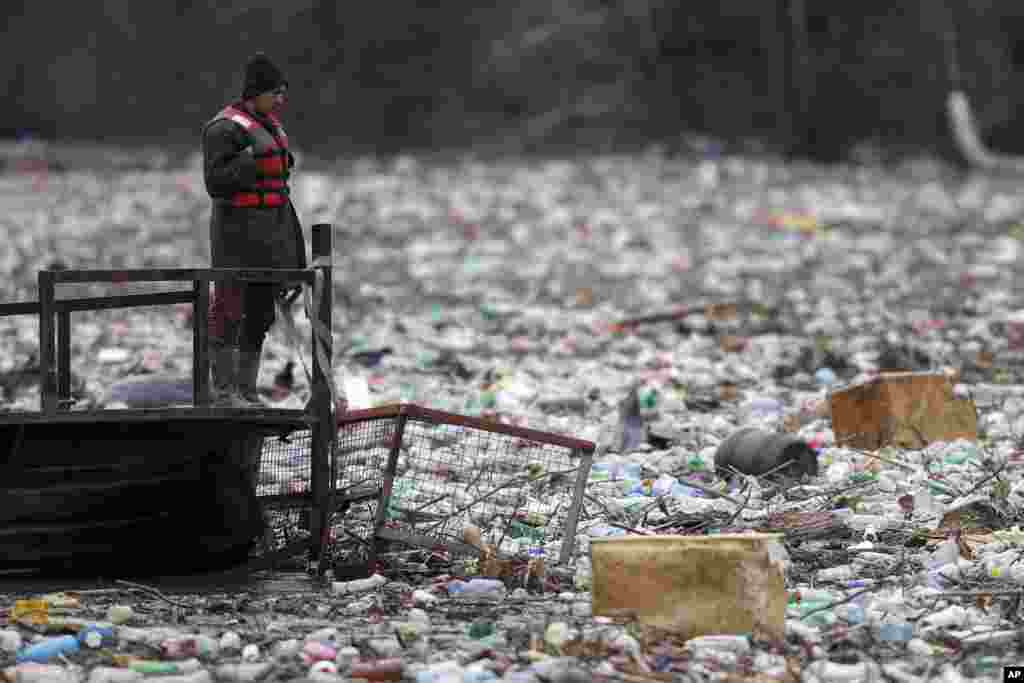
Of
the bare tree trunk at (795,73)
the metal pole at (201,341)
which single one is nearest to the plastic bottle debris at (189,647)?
the metal pole at (201,341)

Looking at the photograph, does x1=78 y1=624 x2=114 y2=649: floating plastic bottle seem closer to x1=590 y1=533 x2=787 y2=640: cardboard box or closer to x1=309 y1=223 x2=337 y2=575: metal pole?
x1=309 y1=223 x2=337 y2=575: metal pole

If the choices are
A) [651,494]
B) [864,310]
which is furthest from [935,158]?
[651,494]

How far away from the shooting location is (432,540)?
510 cm

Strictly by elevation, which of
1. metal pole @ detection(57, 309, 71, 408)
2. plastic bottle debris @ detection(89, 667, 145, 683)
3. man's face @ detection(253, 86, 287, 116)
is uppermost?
man's face @ detection(253, 86, 287, 116)

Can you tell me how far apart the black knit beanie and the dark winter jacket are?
10cm

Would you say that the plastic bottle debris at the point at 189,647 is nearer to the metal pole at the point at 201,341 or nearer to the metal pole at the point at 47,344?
the metal pole at the point at 47,344

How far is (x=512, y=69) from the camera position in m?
24.2

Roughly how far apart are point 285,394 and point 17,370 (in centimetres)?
177

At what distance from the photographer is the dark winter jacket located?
5898 mm

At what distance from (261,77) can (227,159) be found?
0.36 meters

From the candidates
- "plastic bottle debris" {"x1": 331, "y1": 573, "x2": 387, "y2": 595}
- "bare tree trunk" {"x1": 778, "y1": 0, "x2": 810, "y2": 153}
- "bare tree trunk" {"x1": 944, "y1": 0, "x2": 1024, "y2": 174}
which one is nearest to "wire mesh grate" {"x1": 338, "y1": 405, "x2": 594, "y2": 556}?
"plastic bottle debris" {"x1": 331, "y1": 573, "x2": 387, "y2": 595}

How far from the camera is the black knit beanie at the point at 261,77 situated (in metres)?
6.00

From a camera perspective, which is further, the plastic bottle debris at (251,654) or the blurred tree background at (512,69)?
the blurred tree background at (512,69)

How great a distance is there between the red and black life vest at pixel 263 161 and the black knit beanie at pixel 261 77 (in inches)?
3.6
